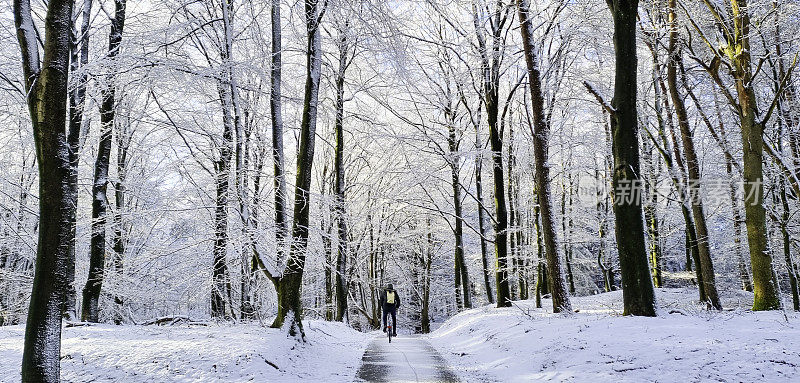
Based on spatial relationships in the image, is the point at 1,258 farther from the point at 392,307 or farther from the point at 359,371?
the point at 359,371

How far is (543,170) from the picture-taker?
1130cm

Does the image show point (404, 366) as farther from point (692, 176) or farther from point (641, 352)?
point (692, 176)

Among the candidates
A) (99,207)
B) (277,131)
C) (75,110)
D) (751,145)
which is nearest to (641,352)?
(277,131)

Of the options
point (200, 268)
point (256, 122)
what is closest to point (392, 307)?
point (200, 268)

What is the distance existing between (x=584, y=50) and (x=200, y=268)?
1336 centimetres

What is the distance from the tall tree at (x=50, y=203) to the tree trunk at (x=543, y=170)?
9371mm

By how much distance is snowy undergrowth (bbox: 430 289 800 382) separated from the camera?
4.50 meters

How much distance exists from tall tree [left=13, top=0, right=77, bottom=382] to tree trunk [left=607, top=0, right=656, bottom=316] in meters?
8.21

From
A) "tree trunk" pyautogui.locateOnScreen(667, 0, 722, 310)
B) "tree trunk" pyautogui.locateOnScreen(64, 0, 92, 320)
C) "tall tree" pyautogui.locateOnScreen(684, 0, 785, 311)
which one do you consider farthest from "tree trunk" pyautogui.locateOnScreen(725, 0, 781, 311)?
"tree trunk" pyautogui.locateOnScreen(64, 0, 92, 320)

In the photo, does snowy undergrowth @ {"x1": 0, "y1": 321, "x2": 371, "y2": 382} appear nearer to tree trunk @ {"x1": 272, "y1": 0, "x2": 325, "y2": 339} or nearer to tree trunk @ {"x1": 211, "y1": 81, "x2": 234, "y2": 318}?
tree trunk @ {"x1": 272, "y1": 0, "x2": 325, "y2": 339}

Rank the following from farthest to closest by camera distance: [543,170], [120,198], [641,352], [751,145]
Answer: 1. [120,198]
2. [543,170]
3. [751,145]
4. [641,352]

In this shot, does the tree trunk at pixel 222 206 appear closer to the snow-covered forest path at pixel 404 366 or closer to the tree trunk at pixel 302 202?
the tree trunk at pixel 302 202

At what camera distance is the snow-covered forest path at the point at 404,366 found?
21.5ft

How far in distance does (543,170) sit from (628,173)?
3.40 meters
